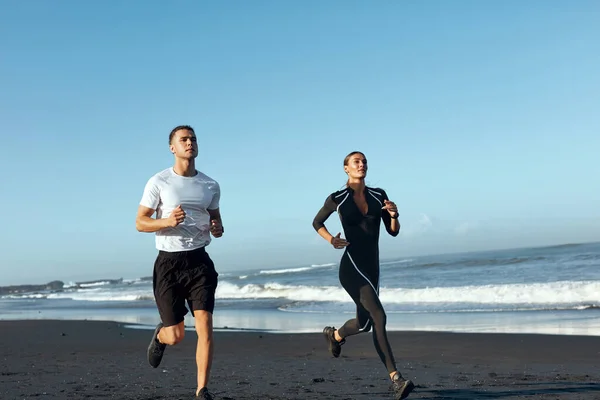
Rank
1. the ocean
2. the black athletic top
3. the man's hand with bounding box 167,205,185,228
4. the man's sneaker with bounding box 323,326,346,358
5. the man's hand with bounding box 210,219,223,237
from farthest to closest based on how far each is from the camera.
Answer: the ocean → the man's sneaker with bounding box 323,326,346,358 → the black athletic top → the man's hand with bounding box 210,219,223,237 → the man's hand with bounding box 167,205,185,228

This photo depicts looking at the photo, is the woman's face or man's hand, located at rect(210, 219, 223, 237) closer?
man's hand, located at rect(210, 219, 223, 237)

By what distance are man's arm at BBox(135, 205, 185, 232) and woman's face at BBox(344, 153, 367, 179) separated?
1.98 meters

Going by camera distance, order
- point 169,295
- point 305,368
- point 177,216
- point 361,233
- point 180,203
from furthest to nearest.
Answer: point 305,368 → point 361,233 → point 169,295 → point 180,203 → point 177,216

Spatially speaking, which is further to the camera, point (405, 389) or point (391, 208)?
point (391, 208)

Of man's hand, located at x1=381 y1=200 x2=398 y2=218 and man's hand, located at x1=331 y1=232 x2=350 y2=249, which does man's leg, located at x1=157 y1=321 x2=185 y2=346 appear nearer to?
man's hand, located at x1=331 y1=232 x2=350 y2=249

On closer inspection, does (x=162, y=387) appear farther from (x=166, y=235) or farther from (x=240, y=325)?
(x=240, y=325)

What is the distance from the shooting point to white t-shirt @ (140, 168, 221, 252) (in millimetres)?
4938

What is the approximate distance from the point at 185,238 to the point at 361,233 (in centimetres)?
175

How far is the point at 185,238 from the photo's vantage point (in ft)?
16.3

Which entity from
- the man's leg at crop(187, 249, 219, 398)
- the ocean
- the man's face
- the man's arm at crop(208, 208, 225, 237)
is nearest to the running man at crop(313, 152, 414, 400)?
the man's arm at crop(208, 208, 225, 237)

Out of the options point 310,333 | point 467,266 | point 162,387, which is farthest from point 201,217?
point 467,266

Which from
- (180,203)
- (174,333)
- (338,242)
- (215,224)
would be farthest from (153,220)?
(338,242)

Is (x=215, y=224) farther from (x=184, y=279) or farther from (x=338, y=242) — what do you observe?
(x=338, y=242)

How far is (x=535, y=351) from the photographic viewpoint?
8961 millimetres
